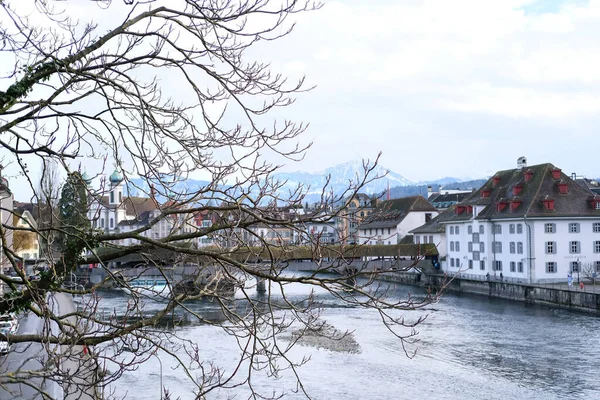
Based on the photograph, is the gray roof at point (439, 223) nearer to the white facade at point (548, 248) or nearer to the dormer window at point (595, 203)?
the white facade at point (548, 248)

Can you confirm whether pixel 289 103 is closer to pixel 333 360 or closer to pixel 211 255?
pixel 211 255

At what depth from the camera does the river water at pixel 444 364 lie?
56.0 feet

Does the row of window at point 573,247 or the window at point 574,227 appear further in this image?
the window at point 574,227

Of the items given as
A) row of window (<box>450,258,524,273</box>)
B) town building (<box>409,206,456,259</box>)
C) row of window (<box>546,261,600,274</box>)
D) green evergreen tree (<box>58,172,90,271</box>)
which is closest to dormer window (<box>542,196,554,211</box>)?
row of window (<box>546,261,600,274</box>)

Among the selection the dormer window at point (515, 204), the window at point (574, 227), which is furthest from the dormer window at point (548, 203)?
the dormer window at point (515, 204)

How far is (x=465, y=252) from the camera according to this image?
45688 mm

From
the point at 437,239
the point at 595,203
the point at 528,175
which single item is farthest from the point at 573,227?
the point at 437,239

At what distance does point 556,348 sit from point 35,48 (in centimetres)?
2026

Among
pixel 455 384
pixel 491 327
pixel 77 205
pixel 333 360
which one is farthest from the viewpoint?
pixel 491 327

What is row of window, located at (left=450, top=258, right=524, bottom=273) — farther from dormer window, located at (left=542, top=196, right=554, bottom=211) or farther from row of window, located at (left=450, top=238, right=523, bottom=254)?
dormer window, located at (left=542, top=196, right=554, bottom=211)

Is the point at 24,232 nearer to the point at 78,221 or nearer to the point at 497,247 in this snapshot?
the point at 78,221

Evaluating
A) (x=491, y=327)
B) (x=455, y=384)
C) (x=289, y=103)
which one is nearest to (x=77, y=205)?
(x=289, y=103)

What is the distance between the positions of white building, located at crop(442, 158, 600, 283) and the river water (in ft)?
30.5

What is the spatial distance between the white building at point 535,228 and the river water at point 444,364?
366 inches
